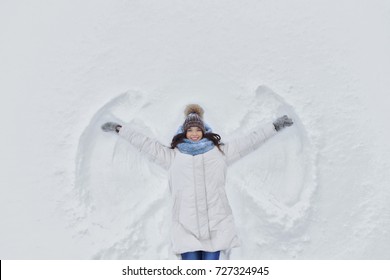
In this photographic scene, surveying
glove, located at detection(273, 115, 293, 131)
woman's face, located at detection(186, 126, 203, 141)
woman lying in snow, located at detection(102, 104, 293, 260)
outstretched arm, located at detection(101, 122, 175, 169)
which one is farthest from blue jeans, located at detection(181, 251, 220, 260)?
glove, located at detection(273, 115, 293, 131)

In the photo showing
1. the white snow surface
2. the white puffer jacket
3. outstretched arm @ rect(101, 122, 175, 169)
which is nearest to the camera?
the white puffer jacket

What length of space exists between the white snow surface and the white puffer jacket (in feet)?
3.14

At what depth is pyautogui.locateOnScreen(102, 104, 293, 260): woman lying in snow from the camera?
3322 mm

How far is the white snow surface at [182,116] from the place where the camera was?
4.27 metres

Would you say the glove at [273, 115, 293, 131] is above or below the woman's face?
above

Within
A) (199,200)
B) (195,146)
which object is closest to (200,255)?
(199,200)

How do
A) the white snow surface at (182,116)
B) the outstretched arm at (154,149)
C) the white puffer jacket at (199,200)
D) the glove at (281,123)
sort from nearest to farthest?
the white puffer jacket at (199,200) → the outstretched arm at (154,149) → the glove at (281,123) → the white snow surface at (182,116)

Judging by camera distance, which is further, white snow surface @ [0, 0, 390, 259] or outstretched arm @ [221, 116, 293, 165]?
white snow surface @ [0, 0, 390, 259]

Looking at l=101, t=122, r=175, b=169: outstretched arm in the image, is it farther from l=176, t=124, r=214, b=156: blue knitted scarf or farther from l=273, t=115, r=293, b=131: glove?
l=273, t=115, r=293, b=131: glove

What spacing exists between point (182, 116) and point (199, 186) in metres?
1.29

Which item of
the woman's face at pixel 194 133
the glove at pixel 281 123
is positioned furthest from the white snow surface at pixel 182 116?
the woman's face at pixel 194 133

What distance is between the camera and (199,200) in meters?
3.32

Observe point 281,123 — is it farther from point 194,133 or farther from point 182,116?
point 182,116

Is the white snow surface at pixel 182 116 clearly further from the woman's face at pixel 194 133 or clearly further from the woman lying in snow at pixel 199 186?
the woman's face at pixel 194 133
